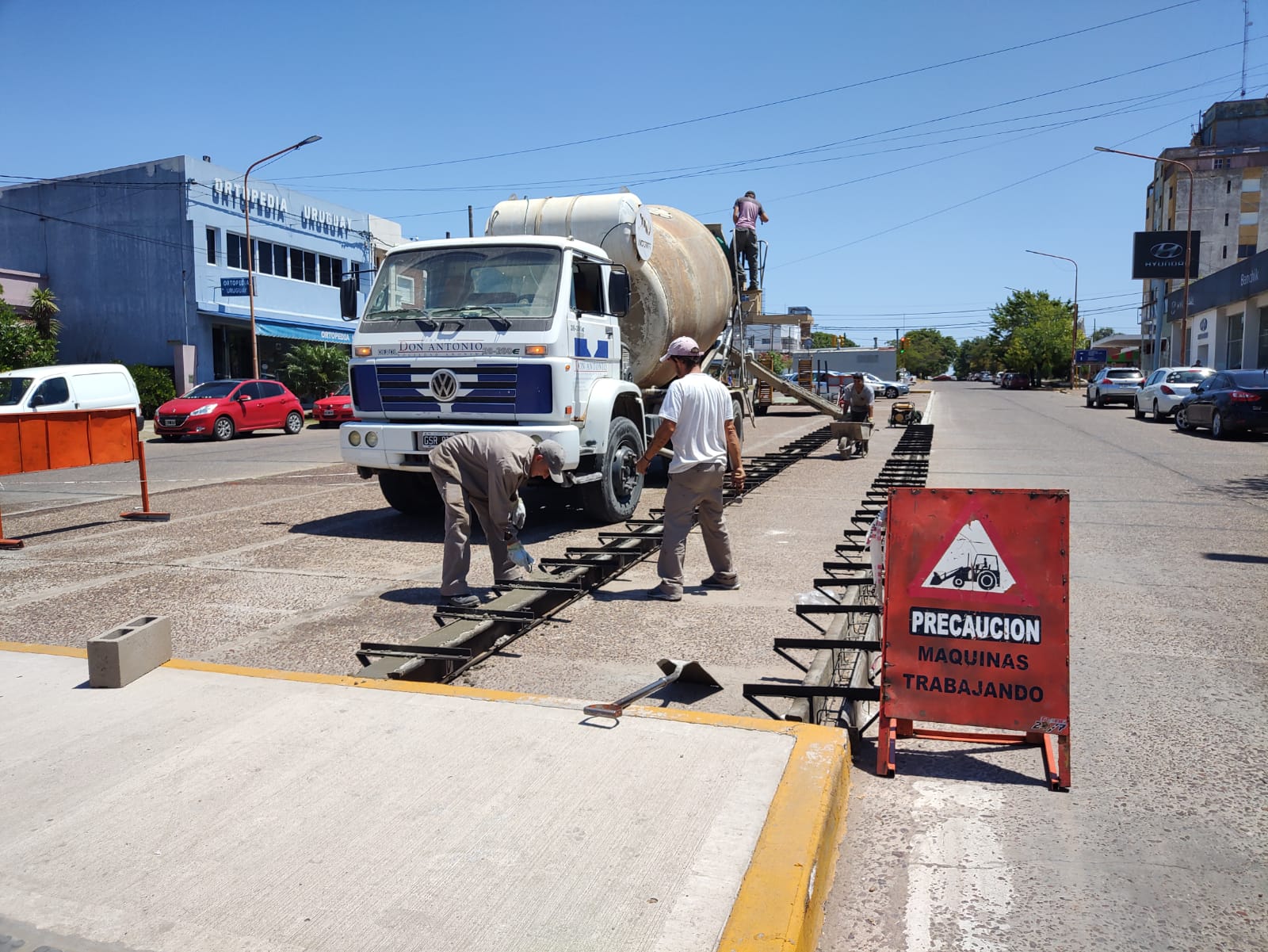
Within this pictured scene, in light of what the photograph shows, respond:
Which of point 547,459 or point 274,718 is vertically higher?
point 547,459

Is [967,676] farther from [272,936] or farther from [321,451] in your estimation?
[321,451]

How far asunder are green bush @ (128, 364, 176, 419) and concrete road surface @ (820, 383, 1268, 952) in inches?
1211

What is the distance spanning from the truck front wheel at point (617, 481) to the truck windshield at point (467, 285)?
1.54 metres

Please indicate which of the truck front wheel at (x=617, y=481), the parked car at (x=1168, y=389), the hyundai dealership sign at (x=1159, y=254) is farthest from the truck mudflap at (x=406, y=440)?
the hyundai dealership sign at (x=1159, y=254)

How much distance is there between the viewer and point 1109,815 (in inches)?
146

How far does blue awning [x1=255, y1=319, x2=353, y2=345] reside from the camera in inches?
1409

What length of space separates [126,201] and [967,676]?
1433 inches

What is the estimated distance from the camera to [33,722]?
4.18m

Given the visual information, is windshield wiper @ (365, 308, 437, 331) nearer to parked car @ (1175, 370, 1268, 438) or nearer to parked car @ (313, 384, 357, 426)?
parked car @ (1175, 370, 1268, 438)

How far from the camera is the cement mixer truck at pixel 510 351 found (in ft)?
29.0

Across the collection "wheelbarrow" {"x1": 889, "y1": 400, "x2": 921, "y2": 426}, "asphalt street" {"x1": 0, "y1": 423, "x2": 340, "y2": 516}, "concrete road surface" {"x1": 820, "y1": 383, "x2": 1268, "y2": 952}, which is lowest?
"concrete road surface" {"x1": 820, "y1": 383, "x2": 1268, "y2": 952}

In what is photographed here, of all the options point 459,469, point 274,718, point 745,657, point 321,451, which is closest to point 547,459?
point 459,469

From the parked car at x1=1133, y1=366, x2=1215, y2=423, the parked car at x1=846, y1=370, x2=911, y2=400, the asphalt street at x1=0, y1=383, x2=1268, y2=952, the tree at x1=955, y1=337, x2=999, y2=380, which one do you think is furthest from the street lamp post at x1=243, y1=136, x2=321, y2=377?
the tree at x1=955, y1=337, x2=999, y2=380

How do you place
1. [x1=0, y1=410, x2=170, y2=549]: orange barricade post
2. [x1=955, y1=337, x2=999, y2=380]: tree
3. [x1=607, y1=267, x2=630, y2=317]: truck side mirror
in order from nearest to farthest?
1. [x1=607, y1=267, x2=630, y2=317]: truck side mirror
2. [x1=0, y1=410, x2=170, y2=549]: orange barricade post
3. [x1=955, y1=337, x2=999, y2=380]: tree
